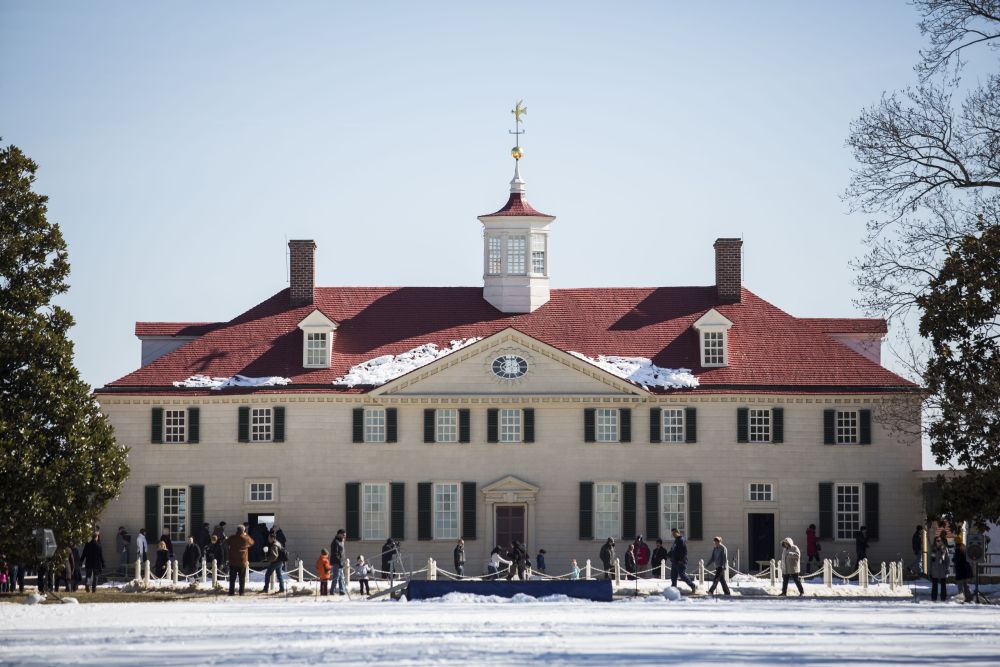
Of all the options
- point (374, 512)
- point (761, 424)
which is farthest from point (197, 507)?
point (761, 424)

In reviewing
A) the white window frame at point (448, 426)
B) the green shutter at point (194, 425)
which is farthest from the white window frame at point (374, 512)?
the green shutter at point (194, 425)

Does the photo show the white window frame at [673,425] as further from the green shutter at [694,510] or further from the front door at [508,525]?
the front door at [508,525]

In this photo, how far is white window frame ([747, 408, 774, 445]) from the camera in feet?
167

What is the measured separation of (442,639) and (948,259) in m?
16.3

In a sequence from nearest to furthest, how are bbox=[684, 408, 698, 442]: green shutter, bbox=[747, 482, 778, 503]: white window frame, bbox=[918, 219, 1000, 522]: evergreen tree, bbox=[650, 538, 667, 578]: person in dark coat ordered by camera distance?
bbox=[918, 219, 1000, 522]: evergreen tree < bbox=[650, 538, 667, 578]: person in dark coat < bbox=[747, 482, 778, 503]: white window frame < bbox=[684, 408, 698, 442]: green shutter

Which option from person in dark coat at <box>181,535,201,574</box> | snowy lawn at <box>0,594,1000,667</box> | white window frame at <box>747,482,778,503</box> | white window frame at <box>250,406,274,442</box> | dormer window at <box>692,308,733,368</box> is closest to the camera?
snowy lawn at <box>0,594,1000,667</box>

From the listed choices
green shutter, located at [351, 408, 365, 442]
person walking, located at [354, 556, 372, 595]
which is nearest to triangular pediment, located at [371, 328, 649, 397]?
green shutter, located at [351, 408, 365, 442]

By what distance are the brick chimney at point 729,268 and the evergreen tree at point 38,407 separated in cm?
2366

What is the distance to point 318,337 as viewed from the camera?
5231cm

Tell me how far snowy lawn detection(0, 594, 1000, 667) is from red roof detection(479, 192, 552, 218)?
22687mm

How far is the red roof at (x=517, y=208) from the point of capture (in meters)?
55.8

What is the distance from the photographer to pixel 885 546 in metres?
50.2

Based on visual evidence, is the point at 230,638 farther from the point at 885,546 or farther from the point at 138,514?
the point at 885,546

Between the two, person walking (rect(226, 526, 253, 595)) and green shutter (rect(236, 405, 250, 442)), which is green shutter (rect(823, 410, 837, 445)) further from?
person walking (rect(226, 526, 253, 595))
